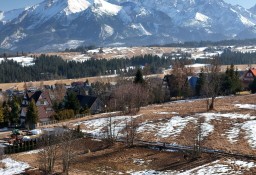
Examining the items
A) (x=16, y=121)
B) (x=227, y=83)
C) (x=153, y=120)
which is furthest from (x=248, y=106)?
(x=16, y=121)

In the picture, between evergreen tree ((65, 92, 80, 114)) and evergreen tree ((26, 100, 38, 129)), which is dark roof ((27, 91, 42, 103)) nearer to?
evergreen tree ((65, 92, 80, 114))

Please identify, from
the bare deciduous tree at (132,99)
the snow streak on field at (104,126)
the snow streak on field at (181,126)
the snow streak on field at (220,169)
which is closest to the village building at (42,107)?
the bare deciduous tree at (132,99)

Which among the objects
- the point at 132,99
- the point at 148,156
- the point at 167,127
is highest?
the point at 132,99

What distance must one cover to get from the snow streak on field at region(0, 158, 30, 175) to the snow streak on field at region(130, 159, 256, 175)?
39.2ft

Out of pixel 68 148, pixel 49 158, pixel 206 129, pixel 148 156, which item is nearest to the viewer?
pixel 49 158

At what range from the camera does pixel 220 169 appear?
34594 mm

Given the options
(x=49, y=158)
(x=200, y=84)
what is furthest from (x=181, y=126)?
(x=200, y=84)

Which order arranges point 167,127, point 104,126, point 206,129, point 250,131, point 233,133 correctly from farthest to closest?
point 104,126 → point 167,127 → point 206,129 → point 233,133 → point 250,131

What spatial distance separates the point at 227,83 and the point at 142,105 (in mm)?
18800

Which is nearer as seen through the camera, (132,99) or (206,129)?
(206,129)

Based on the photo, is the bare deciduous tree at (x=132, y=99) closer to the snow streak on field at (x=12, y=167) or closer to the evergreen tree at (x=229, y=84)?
the evergreen tree at (x=229, y=84)

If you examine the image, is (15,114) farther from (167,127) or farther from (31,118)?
(167,127)

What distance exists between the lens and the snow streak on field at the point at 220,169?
33.9 metres

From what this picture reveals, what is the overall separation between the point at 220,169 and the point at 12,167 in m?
21.2
